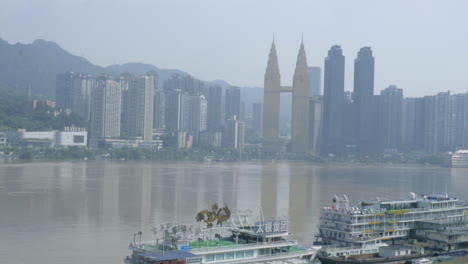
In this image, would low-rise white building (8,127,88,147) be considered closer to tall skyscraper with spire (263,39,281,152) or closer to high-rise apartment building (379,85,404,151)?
tall skyscraper with spire (263,39,281,152)

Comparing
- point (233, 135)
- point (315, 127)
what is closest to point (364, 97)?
point (315, 127)

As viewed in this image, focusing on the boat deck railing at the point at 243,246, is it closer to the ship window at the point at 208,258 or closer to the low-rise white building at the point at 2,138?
the ship window at the point at 208,258

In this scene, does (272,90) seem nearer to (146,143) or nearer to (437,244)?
(146,143)

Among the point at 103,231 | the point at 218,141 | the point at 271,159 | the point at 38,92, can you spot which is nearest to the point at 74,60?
the point at 38,92

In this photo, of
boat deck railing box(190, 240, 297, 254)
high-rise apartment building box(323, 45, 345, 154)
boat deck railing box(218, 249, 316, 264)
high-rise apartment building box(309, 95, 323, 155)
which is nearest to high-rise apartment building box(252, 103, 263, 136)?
high-rise apartment building box(309, 95, 323, 155)

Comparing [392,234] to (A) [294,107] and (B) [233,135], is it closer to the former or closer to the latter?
(A) [294,107]

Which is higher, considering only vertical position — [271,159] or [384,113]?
[384,113]
